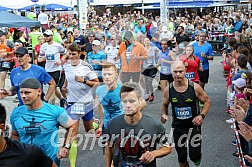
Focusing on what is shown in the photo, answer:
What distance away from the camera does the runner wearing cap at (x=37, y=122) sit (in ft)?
16.3

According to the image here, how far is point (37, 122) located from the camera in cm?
502

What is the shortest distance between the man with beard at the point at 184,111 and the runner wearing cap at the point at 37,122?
61.8 inches

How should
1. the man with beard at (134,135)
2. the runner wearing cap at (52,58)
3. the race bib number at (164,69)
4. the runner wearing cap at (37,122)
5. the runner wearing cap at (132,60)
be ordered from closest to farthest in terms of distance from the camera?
the man with beard at (134,135), the runner wearing cap at (37,122), the race bib number at (164,69), the runner wearing cap at (52,58), the runner wearing cap at (132,60)

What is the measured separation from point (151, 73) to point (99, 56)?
1.97m

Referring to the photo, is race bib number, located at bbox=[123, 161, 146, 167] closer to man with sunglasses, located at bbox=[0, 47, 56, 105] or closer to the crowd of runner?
the crowd of runner

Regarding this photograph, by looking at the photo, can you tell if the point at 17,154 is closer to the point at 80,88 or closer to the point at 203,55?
the point at 80,88

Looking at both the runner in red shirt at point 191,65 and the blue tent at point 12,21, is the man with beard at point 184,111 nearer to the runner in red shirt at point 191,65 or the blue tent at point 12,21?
the runner in red shirt at point 191,65

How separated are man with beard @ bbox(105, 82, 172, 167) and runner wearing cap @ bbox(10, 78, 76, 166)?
827 millimetres

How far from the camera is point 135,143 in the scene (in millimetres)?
4430

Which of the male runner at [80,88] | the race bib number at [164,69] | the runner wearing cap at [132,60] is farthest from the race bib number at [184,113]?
the runner wearing cap at [132,60]

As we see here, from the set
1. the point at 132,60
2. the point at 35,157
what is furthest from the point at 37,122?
the point at 132,60

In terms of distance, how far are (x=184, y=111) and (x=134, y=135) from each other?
1900mm

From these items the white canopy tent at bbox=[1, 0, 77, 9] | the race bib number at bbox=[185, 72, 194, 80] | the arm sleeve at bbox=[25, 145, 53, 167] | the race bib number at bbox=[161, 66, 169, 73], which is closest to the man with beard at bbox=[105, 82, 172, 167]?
the arm sleeve at bbox=[25, 145, 53, 167]

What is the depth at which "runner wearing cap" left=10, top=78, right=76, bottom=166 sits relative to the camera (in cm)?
496
